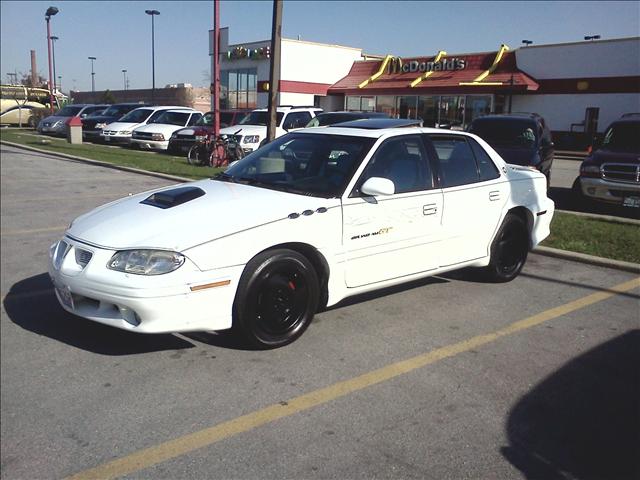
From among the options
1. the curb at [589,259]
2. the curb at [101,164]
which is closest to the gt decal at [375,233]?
the curb at [589,259]

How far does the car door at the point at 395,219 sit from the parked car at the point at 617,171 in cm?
636

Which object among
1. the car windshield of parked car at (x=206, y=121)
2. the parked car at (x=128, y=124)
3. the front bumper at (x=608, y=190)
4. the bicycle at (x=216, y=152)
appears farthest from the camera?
the parked car at (x=128, y=124)

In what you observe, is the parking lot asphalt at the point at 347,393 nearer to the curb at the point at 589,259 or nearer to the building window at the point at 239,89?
the curb at the point at 589,259

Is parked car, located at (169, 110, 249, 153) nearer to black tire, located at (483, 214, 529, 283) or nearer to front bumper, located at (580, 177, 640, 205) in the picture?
front bumper, located at (580, 177, 640, 205)

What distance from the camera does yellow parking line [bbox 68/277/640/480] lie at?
3.05m

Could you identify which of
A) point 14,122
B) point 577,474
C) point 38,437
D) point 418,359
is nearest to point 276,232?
point 418,359

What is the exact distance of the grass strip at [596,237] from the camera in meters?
7.41

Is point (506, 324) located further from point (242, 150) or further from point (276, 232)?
point (242, 150)

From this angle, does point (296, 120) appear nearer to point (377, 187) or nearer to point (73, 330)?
point (377, 187)

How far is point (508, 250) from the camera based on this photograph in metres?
6.27

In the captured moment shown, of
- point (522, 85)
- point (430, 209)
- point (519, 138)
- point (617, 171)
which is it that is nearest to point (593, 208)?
point (617, 171)

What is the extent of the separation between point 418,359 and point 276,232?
136 cm

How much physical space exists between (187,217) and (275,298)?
2.77 feet

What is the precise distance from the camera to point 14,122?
3644cm
